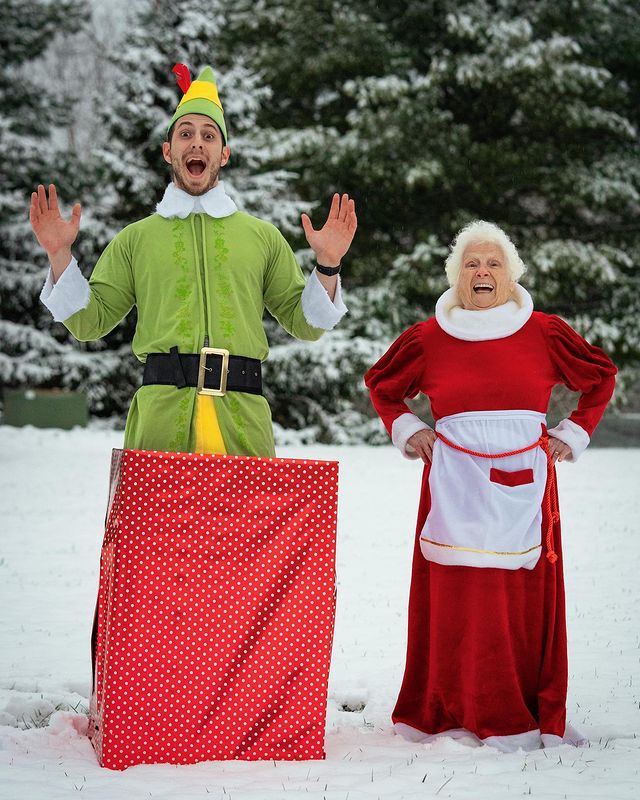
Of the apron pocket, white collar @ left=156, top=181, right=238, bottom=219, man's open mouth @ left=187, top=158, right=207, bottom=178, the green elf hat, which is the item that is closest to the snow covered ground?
the apron pocket

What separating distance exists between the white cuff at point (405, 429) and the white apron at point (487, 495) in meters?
0.10

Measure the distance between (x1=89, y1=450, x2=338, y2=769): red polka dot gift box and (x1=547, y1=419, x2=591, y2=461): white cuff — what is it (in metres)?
0.75

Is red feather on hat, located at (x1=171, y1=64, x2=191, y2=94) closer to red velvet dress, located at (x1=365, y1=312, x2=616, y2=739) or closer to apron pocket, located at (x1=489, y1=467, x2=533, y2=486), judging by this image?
red velvet dress, located at (x1=365, y1=312, x2=616, y2=739)

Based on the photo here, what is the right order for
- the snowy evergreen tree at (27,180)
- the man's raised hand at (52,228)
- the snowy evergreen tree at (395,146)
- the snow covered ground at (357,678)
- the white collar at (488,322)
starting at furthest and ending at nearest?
1. the snowy evergreen tree at (27,180)
2. the snowy evergreen tree at (395,146)
3. the white collar at (488,322)
4. the man's raised hand at (52,228)
5. the snow covered ground at (357,678)

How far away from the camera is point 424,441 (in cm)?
328

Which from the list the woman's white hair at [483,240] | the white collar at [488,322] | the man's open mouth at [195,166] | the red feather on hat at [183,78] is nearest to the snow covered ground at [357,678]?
the white collar at [488,322]

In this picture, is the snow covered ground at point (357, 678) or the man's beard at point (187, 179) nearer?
the snow covered ground at point (357, 678)

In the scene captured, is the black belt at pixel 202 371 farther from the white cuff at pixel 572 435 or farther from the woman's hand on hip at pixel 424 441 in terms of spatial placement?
the white cuff at pixel 572 435

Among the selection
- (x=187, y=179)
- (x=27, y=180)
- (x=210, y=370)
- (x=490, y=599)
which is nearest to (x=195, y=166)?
(x=187, y=179)

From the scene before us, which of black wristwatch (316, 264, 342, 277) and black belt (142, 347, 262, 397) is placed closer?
black belt (142, 347, 262, 397)

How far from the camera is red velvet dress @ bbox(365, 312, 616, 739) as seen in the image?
3.13m

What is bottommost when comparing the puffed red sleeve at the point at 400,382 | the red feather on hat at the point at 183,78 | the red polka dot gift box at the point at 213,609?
the red polka dot gift box at the point at 213,609

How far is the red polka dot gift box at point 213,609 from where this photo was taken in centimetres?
287

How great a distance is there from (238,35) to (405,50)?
297 centimetres
